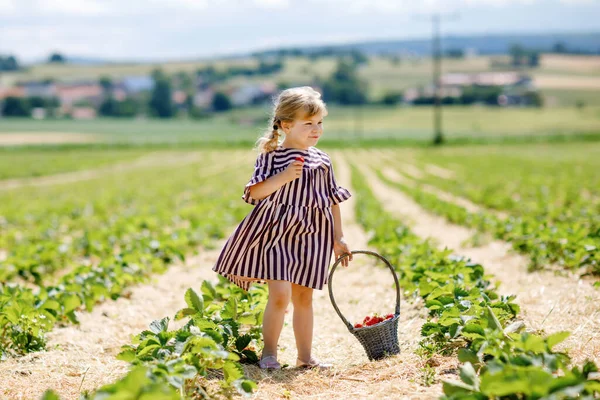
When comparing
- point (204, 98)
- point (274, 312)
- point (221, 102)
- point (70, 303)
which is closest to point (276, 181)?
point (274, 312)

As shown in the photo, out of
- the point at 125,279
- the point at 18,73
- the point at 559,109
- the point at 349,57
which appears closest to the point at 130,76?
the point at 18,73

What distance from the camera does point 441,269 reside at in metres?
5.60

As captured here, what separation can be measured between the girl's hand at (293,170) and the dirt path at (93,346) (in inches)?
57.6

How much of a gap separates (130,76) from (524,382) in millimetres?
140277

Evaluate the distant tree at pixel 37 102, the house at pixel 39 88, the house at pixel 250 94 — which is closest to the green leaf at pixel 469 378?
the house at pixel 250 94

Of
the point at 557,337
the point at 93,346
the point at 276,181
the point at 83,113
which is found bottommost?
the point at 83,113

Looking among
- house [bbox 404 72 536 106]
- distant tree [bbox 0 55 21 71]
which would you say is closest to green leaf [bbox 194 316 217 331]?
house [bbox 404 72 536 106]

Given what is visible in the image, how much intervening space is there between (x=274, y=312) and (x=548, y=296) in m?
2.62

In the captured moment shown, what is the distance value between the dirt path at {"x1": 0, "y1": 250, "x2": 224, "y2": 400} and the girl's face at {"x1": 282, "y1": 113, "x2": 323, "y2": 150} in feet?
5.47

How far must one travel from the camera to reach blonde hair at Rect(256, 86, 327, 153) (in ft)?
13.9

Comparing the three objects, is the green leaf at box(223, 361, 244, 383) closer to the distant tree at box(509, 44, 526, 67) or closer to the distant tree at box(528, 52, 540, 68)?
the distant tree at box(528, 52, 540, 68)

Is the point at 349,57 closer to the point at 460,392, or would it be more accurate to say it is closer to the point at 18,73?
the point at 18,73

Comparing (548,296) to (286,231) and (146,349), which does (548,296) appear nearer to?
(286,231)

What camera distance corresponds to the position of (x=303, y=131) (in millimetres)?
4281
